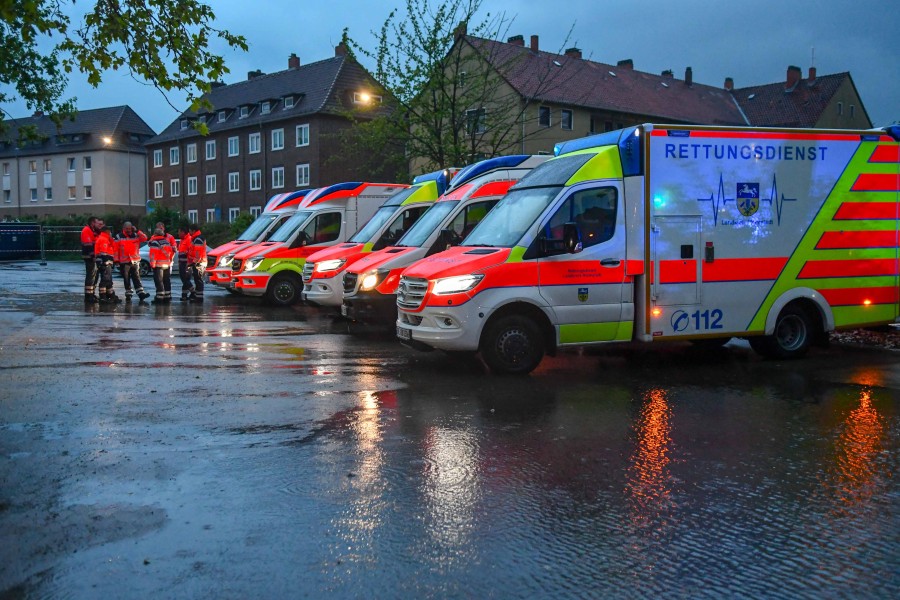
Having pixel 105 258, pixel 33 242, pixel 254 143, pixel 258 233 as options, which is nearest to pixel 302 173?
pixel 254 143

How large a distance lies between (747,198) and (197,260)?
1434 centimetres

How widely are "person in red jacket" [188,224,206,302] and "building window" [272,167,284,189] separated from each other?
1530 inches

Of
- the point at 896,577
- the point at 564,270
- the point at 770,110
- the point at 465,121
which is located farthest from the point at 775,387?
the point at 770,110

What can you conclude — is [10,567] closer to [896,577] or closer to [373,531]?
[373,531]

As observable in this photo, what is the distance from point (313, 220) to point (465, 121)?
10.5 metres

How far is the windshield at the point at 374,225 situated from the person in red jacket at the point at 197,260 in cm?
565

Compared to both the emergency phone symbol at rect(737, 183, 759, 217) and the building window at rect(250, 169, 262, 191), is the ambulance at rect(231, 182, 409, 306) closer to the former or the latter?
A: the emergency phone symbol at rect(737, 183, 759, 217)

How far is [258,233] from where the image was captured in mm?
21859

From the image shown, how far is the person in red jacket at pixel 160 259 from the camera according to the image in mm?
20016

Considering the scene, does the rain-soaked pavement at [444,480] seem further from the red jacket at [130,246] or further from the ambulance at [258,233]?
the red jacket at [130,246]

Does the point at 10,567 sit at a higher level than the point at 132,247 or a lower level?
lower

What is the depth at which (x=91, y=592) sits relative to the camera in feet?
13.0

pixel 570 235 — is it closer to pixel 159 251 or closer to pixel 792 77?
pixel 159 251

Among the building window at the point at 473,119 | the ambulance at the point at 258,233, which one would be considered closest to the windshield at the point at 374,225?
the ambulance at the point at 258,233
